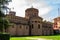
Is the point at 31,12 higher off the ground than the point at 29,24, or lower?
higher

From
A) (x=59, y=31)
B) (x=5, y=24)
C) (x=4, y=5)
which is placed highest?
(x=4, y=5)

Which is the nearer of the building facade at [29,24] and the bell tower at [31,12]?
the building facade at [29,24]

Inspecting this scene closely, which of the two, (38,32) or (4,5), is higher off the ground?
(4,5)

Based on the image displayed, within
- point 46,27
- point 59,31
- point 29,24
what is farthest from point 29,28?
point 59,31

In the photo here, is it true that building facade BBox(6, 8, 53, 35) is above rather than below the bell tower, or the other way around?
below

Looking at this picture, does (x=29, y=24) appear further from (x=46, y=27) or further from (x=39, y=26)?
(x=46, y=27)

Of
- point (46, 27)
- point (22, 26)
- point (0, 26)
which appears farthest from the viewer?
point (46, 27)

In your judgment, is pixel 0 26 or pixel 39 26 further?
pixel 39 26

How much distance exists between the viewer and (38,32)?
63219mm

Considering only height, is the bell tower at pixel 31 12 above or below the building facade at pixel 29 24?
above

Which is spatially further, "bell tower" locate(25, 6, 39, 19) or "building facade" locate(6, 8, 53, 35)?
"bell tower" locate(25, 6, 39, 19)

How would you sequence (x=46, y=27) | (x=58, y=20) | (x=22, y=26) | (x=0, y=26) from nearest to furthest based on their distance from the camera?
(x=0, y=26)
(x=22, y=26)
(x=46, y=27)
(x=58, y=20)

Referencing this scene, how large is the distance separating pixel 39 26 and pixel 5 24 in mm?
38724

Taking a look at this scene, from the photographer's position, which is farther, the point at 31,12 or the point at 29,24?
the point at 31,12
